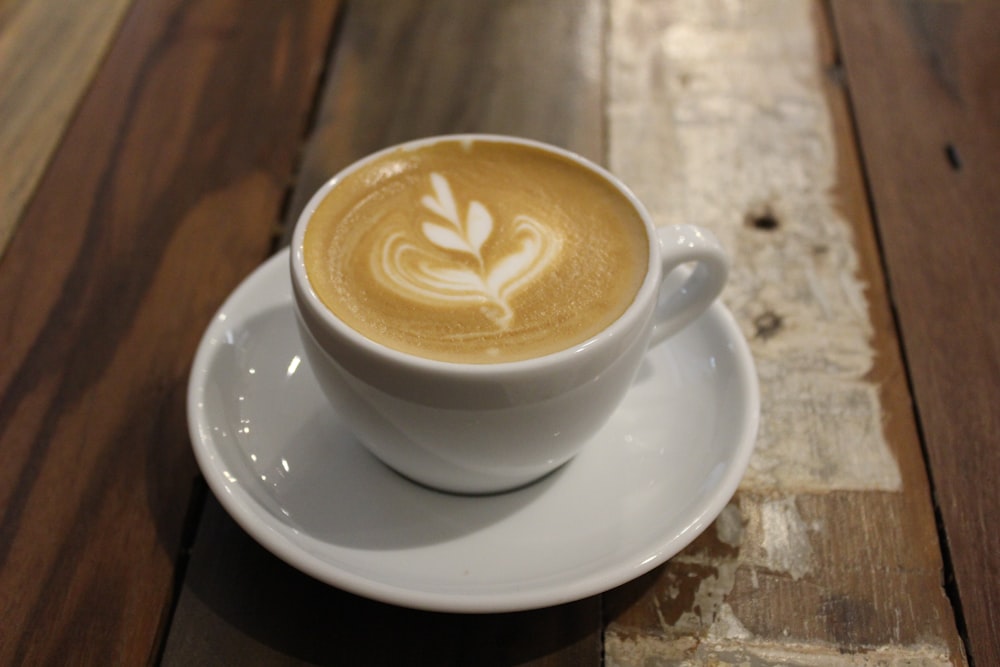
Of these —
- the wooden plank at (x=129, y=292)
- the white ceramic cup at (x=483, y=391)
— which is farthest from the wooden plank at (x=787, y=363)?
the wooden plank at (x=129, y=292)

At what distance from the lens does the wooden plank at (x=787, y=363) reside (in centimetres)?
66

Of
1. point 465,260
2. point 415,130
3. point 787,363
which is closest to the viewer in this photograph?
point 465,260

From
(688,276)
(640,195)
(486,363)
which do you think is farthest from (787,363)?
(486,363)

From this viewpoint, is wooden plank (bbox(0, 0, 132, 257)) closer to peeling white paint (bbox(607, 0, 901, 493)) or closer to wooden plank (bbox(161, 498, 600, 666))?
Answer: wooden plank (bbox(161, 498, 600, 666))

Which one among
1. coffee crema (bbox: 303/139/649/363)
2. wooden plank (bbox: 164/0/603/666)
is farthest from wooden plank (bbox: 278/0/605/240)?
coffee crema (bbox: 303/139/649/363)

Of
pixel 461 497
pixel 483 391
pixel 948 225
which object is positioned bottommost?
pixel 948 225

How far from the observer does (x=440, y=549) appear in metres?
0.66

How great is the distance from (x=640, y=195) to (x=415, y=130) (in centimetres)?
32

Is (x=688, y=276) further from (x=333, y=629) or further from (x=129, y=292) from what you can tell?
(x=129, y=292)

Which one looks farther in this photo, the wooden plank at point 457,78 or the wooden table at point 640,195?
the wooden plank at point 457,78

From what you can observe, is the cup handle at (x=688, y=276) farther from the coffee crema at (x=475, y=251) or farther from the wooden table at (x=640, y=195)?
the wooden table at (x=640, y=195)

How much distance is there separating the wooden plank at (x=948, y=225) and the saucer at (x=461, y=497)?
0.21 m

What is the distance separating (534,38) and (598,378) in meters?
0.83

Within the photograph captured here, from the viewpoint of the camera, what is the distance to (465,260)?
705mm
